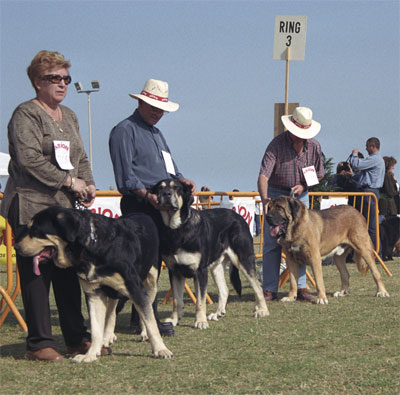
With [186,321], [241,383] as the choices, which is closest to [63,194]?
[241,383]

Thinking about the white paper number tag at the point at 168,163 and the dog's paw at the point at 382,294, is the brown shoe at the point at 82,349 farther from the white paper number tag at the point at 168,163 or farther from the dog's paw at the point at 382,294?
the dog's paw at the point at 382,294

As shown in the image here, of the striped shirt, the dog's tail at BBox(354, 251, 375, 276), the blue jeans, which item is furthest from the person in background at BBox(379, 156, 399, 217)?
the striped shirt

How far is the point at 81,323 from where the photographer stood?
4.50 meters

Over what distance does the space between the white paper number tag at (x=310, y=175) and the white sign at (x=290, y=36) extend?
2.57 meters

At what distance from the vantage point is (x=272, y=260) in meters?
7.54

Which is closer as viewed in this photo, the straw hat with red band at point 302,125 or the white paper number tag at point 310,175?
the straw hat with red band at point 302,125

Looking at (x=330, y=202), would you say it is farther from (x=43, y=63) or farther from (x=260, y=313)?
(x=43, y=63)

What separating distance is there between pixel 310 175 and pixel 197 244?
2.42 m

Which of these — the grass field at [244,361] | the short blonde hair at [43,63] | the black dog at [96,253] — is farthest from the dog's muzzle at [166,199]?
the short blonde hair at [43,63]

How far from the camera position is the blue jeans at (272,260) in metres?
7.47

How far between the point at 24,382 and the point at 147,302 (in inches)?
37.2

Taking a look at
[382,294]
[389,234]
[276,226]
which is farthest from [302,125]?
[389,234]

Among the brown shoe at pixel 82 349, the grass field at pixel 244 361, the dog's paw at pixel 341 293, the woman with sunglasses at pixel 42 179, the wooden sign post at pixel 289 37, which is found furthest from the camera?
the wooden sign post at pixel 289 37

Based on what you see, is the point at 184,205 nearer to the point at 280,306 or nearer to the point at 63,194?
the point at 63,194
